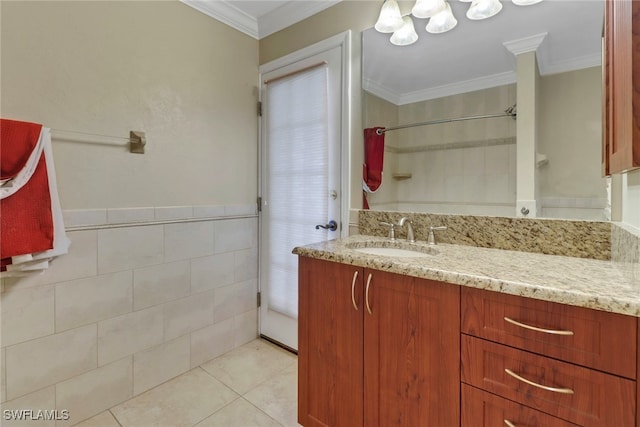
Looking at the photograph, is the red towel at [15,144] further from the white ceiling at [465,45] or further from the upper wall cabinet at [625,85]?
the upper wall cabinet at [625,85]

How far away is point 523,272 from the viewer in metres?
0.98

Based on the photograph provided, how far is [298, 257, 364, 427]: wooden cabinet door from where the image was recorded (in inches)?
49.2

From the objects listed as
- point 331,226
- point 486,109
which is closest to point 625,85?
point 486,109

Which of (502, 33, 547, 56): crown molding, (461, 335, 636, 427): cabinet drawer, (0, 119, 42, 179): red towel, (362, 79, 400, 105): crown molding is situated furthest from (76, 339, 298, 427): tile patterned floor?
(502, 33, 547, 56): crown molding

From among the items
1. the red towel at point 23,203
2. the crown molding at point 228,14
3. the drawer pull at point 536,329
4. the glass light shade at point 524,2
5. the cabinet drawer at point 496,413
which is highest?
the crown molding at point 228,14

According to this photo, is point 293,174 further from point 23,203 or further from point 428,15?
point 23,203

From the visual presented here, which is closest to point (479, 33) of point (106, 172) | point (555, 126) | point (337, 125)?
point (555, 126)

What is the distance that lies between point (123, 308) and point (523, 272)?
1913 millimetres

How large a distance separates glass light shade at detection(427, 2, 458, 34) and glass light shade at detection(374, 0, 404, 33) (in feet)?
0.56

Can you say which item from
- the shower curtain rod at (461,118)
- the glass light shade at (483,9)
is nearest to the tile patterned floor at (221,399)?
the shower curtain rod at (461,118)

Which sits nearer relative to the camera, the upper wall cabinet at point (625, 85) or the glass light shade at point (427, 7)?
the upper wall cabinet at point (625, 85)

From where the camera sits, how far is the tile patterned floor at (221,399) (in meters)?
1.57

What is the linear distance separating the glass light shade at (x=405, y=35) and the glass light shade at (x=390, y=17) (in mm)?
34

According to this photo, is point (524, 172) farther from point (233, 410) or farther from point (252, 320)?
point (252, 320)
